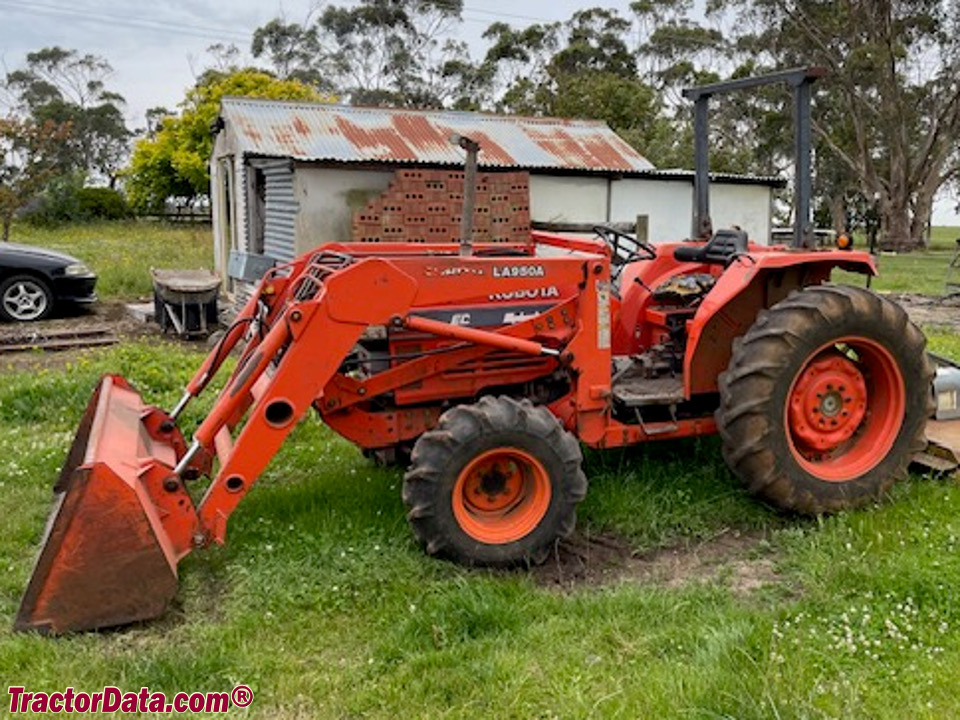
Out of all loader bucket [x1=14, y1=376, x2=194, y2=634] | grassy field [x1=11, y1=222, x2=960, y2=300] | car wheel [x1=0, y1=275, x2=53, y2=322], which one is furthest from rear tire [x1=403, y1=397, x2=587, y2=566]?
grassy field [x1=11, y1=222, x2=960, y2=300]

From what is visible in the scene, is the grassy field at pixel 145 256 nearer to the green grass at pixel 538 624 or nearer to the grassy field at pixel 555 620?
the grassy field at pixel 555 620

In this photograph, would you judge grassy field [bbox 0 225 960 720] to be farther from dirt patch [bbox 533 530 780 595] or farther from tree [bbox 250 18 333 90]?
tree [bbox 250 18 333 90]

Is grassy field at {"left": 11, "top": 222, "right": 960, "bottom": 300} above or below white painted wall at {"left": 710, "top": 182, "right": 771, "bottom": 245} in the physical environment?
below

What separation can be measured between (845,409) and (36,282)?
34.6ft

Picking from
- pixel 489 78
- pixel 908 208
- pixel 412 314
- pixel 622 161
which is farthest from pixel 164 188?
pixel 412 314

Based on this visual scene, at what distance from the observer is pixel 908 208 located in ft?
117

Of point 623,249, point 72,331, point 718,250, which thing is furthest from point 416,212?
point 718,250

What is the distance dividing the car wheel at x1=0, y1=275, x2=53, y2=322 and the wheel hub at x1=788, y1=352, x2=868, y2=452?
10.4 meters

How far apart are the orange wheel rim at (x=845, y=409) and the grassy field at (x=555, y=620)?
0.96ft

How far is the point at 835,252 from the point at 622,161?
9034 mm

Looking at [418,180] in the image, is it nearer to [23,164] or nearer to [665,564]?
[665,564]

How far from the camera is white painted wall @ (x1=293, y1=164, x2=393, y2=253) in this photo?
37.4 feet

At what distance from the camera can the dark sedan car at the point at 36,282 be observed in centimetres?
1200

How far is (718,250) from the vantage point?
528cm
